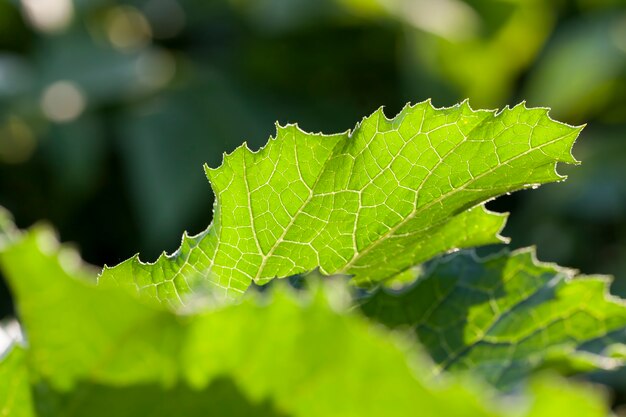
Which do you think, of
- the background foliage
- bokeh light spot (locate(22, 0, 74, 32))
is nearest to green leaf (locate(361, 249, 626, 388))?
the background foliage

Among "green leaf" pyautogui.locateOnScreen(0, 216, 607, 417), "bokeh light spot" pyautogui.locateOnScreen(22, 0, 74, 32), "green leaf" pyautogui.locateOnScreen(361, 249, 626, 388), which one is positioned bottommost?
"green leaf" pyautogui.locateOnScreen(0, 216, 607, 417)

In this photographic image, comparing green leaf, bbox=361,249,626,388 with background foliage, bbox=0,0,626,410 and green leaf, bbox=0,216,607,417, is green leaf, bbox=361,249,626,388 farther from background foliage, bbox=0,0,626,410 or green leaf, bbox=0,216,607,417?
background foliage, bbox=0,0,626,410

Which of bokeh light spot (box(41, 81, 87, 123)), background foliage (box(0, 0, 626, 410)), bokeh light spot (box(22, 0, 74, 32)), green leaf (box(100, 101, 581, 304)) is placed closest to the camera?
green leaf (box(100, 101, 581, 304))

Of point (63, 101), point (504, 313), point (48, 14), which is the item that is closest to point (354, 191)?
point (504, 313)

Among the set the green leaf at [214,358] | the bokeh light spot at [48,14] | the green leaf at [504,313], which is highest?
the bokeh light spot at [48,14]

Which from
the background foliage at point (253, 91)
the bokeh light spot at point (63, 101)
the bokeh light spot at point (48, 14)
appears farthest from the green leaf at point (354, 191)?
the bokeh light spot at point (48, 14)

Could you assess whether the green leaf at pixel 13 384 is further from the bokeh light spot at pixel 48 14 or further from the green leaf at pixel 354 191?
the bokeh light spot at pixel 48 14
